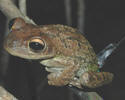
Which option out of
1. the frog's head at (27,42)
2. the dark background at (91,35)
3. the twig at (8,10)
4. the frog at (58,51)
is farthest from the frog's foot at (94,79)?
the dark background at (91,35)

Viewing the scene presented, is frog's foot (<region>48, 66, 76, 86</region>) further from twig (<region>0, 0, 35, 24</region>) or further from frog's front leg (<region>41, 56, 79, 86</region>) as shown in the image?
twig (<region>0, 0, 35, 24</region>)

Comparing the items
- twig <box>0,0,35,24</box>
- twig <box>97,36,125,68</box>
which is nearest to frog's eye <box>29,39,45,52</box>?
twig <box>0,0,35,24</box>

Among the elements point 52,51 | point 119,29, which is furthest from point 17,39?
point 119,29

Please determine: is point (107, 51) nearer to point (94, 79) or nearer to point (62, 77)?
point (94, 79)

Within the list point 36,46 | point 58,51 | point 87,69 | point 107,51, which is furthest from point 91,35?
point 36,46

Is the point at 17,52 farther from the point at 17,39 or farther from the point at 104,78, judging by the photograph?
the point at 104,78
